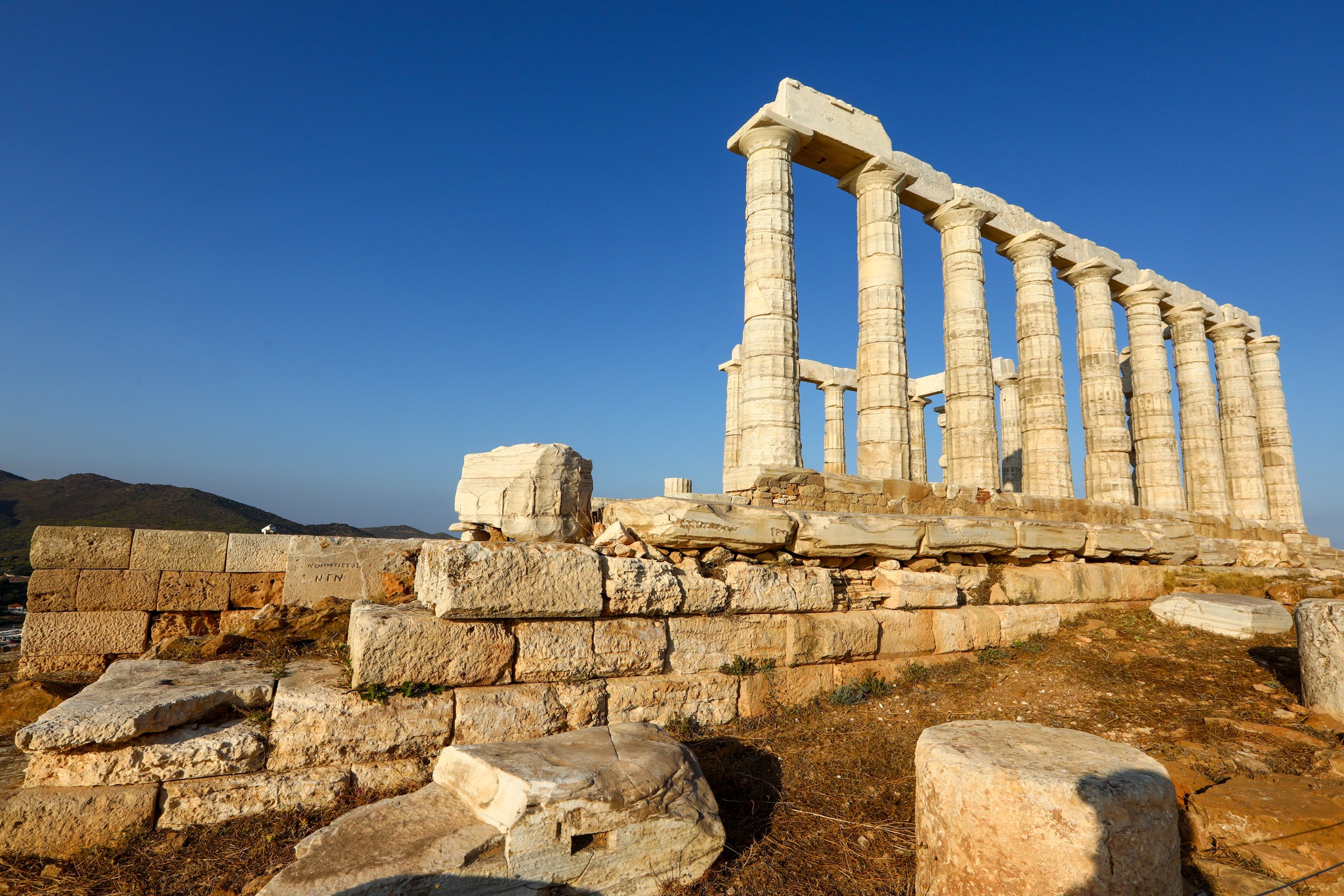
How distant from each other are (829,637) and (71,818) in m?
4.87

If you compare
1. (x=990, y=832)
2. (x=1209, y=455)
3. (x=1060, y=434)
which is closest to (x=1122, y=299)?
(x=1209, y=455)

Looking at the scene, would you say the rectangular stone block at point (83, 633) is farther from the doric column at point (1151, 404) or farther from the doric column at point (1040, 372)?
the doric column at point (1151, 404)

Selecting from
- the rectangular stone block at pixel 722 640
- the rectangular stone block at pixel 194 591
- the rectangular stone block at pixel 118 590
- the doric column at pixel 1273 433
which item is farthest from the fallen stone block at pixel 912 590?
the doric column at pixel 1273 433

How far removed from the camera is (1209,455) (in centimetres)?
1912

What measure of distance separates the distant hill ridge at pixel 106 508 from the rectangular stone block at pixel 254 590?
985 cm

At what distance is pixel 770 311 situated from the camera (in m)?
11.7

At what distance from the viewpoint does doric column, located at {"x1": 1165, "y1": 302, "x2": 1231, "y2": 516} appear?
1909 centimetres

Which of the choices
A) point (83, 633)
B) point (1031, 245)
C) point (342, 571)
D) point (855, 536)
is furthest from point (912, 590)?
point (1031, 245)

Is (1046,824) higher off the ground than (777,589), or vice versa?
(777,589)

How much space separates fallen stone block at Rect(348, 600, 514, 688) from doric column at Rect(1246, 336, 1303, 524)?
89.8ft

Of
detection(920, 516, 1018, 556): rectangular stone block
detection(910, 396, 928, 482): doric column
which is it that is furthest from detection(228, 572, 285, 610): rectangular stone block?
detection(910, 396, 928, 482): doric column

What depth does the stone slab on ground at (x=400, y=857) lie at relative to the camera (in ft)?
7.98

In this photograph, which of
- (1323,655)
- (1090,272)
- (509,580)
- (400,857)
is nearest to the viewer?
(400,857)

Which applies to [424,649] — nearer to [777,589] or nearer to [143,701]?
[143,701]
